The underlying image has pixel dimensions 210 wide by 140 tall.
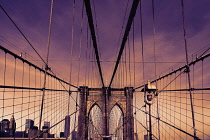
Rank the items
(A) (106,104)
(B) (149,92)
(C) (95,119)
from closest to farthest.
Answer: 1. (B) (149,92)
2. (A) (106,104)
3. (C) (95,119)

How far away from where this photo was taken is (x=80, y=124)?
16.1m

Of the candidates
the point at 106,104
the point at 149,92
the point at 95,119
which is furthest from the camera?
the point at 95,119

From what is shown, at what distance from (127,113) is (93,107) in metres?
2.97

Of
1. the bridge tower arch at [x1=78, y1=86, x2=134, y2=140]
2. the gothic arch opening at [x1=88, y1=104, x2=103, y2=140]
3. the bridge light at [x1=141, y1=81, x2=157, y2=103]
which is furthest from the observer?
the gothic arch opening at [x1=88, y1=104, x2=103, y2=140]

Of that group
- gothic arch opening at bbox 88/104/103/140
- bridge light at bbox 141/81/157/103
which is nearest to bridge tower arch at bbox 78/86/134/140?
gothic arch opening at bbox 88/104/103/140

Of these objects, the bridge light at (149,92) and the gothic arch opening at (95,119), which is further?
the gothic arch opening at (95,119)

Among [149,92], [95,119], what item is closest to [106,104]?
[95,119]

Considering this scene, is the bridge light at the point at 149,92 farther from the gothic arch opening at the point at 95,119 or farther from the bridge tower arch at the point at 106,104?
the gothic arch opening at the point at 95,119

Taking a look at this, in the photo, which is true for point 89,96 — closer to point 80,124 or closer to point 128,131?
point 80,124

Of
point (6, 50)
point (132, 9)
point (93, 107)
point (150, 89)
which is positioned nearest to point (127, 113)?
point (93, 107)

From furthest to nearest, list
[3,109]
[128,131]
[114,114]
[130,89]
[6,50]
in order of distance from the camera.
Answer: [114,114] < [130,89] < [128,131] < [3,109] < [6,50]

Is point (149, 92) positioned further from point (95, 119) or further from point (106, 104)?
point (95, 119)

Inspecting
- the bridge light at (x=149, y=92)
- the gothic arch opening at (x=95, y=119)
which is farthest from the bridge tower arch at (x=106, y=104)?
the bridge light at (x=149, y=92)

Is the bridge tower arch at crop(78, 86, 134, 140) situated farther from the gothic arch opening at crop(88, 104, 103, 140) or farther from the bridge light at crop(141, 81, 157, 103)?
the bridge light at crop(141, 81, 157, 103)
